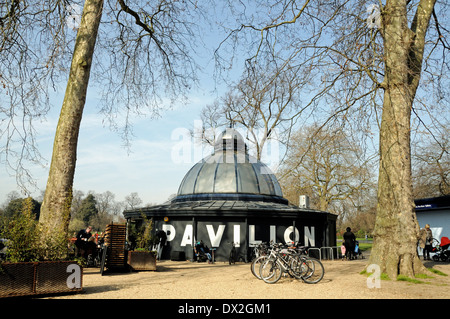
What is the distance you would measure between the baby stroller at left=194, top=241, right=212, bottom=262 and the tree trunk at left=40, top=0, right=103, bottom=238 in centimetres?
1028

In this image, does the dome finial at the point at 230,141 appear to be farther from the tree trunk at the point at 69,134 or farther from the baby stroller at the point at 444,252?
the tree trunk at the point at 69,134

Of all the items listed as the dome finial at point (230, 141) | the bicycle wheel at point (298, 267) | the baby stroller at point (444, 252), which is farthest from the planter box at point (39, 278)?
the dome finial at point (230, 141)

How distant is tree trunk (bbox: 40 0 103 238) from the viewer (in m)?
9.20

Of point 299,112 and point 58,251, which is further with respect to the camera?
point 299,112

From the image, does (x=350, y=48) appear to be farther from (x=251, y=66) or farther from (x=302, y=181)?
(x=302, y=181)

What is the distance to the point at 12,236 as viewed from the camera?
25.6 feet

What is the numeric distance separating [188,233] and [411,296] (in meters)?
13.1

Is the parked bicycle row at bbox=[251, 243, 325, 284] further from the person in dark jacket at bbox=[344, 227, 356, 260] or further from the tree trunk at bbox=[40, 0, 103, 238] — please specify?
the person in dark jacket at bbox=[344, 227, 356, 260]

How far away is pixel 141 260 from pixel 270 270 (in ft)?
16.9

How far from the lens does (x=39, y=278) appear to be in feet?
25.7

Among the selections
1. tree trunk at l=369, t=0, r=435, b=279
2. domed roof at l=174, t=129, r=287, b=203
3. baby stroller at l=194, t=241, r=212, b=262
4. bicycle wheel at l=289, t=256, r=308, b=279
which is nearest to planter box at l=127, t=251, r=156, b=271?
baby stroller at l=194, t=241, r=212, b=262

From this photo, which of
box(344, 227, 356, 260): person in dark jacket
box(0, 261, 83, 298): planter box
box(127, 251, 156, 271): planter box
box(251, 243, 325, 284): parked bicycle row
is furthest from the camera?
box(344, 227, 356, 260): person in dark jacket
